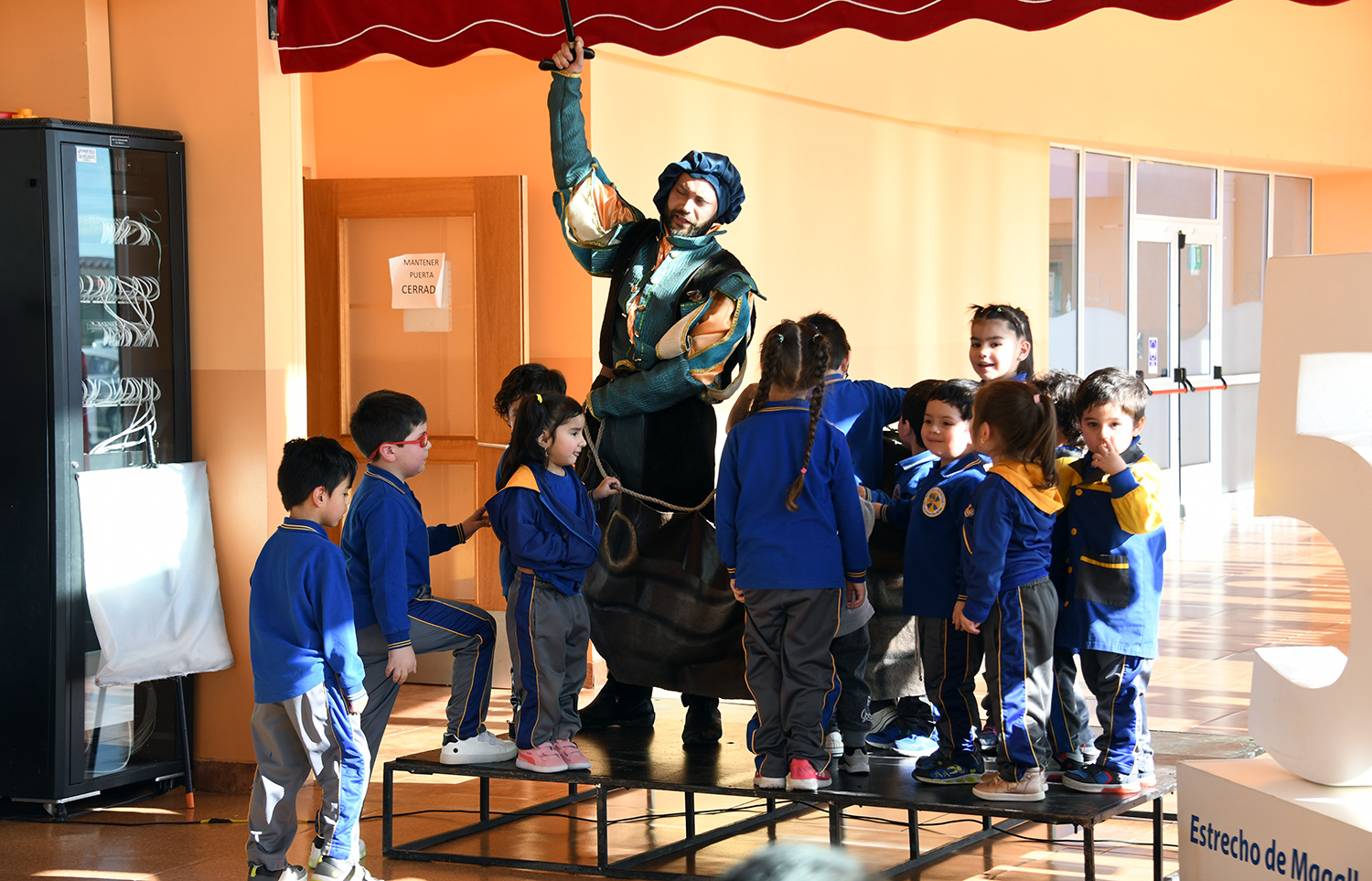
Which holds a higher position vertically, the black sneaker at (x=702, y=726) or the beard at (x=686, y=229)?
the beard at (x=686, y=229)

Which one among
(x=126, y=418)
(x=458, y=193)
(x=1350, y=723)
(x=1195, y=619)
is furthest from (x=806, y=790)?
(x=1195, y=619)

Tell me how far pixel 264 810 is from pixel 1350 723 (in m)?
2.44

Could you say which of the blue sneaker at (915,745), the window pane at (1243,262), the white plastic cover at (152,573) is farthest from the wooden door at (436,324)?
the window pane at (1243,262)

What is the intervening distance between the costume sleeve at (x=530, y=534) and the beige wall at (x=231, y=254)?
3.96 ft

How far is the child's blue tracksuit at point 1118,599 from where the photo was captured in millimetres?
3264

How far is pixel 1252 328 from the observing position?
1271 centimetres

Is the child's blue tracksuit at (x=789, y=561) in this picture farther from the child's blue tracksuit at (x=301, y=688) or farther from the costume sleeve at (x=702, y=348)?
the child's blue tracksuit at (x=301, y=688)

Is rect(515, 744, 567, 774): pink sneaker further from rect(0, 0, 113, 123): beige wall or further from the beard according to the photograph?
rect(0, 0, 113, 123): beige wall

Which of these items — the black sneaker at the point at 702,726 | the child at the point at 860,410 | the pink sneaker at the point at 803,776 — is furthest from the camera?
the black sneaker at the point at 702,726

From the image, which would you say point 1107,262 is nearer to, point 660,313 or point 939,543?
point 660,313

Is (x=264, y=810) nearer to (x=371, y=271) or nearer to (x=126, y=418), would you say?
(x=126, y=418)

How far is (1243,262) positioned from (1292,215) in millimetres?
794

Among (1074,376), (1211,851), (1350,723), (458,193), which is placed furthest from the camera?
(458,193)

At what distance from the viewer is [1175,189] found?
11742mm
